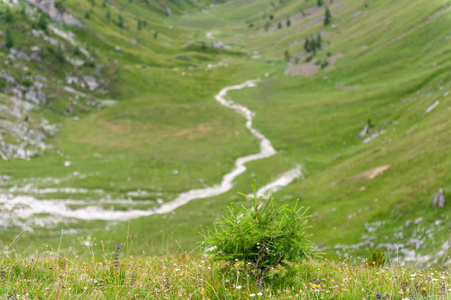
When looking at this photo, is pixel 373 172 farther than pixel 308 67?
No

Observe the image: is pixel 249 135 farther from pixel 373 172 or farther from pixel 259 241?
pixel 259 241

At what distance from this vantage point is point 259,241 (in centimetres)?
710

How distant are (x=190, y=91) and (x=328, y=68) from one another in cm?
4696

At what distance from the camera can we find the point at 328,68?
118375 mm

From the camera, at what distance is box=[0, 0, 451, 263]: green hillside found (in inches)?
1533

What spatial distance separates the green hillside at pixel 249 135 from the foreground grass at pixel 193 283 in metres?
1.51

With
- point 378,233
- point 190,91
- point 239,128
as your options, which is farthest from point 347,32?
point 378,233

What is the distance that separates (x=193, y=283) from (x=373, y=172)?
45.4m

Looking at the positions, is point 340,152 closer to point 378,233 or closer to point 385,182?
point 385,182

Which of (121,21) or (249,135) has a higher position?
(121,21)

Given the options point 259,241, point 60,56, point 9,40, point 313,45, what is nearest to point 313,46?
point 313,45

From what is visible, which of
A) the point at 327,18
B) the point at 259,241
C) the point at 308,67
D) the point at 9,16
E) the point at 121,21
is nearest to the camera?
the point at 259,241

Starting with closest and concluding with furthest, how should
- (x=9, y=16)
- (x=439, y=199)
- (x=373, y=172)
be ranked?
(x=439, y=199)
(x=373, y=172)
(x=9, y=16)

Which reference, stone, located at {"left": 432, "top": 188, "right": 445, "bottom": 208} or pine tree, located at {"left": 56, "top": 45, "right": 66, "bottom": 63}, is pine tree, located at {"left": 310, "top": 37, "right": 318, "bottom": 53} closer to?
pine tree, located at {"left": 56, "top": 45, "right": 66, "bottom": 63}
